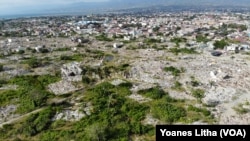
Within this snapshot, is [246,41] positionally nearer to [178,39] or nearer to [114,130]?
[178,39]

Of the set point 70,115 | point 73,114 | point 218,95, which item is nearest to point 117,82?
point 73,114

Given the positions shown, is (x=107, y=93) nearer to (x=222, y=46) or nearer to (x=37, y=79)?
(x=37, y=79)

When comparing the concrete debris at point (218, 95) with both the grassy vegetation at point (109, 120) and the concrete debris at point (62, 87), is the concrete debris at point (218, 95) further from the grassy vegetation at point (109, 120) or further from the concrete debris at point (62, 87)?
the concrete debris at point (62, 87)

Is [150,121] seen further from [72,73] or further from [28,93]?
[72,73]

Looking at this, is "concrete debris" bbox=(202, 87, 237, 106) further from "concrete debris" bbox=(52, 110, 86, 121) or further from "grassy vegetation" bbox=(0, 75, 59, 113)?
"grassy vegetation" bbox=(0, 75, 59, 113)

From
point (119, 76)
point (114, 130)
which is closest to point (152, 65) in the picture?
point (119, 76)

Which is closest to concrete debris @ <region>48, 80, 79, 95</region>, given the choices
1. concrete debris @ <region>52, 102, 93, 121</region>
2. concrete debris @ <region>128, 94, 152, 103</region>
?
concrete debris @ <region>52, 102, 93, 121</region>

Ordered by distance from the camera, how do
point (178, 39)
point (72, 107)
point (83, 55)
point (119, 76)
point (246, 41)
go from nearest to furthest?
point (72, 107), point (119, 76), point (83, 55), point (246, 41), point (178, 39)

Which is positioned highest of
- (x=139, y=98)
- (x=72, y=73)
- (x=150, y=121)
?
(x=72, y=73)

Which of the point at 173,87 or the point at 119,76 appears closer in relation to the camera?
the point at 173,87

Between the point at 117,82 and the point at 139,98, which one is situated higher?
the point at 117,82

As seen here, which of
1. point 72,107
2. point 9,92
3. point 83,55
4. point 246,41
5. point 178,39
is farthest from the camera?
point 178,39
